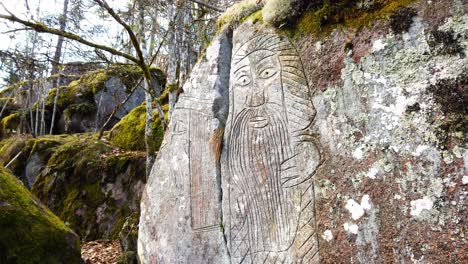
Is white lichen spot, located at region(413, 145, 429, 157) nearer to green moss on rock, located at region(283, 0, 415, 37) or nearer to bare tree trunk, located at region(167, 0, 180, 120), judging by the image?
green moss on rock, located at region(283, 0, 415, 37)

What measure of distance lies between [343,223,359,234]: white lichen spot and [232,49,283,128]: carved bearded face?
3.15ft

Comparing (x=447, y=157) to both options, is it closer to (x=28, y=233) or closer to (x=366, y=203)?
(x=366, y=203)

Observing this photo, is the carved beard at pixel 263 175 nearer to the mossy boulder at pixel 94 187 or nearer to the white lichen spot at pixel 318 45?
the white lichen spot at pixel 318 45

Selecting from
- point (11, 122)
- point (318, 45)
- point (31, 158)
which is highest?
point (11, 122)

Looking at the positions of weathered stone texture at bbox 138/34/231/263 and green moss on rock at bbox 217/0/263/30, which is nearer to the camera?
weathered stone texture at bbox 138/34/231/263

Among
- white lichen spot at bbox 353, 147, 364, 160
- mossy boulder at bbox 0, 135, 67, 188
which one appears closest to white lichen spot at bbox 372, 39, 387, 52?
white lichen spot at bbox 353, 147, 364, 160

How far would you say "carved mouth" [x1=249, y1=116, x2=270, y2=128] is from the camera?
2.90 meters

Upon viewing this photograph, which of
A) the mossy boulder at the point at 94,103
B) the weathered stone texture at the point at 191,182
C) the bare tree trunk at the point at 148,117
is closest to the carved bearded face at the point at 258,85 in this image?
the weathered stone texture at the point at 191,182

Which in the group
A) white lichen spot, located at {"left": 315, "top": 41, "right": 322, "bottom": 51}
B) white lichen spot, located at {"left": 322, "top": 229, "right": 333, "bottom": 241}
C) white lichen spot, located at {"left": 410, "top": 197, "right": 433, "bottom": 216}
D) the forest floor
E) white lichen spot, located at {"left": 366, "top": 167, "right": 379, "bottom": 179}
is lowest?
the forest floor

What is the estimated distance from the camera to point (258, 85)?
3.03 metres

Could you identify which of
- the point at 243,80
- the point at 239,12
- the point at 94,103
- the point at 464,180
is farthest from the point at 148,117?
the point at 94,103

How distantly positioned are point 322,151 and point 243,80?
0.96 metres

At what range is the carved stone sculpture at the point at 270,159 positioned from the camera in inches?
103

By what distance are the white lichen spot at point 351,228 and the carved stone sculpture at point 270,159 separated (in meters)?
0.23
